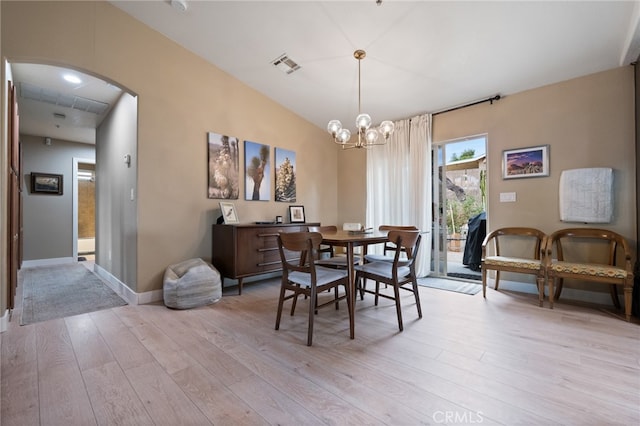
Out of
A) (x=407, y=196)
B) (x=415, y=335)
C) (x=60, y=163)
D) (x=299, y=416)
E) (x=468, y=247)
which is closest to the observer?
(x=299, y=416)

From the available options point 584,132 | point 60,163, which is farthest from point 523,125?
point 60,163

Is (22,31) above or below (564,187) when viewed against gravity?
above

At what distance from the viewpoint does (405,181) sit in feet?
14.6

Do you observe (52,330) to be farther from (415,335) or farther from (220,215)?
(415,335)

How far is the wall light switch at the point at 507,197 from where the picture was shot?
3.57m

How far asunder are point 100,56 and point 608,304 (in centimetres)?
601

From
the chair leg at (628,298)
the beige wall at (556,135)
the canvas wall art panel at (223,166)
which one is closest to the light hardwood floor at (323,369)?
the chair leg at (628,298)

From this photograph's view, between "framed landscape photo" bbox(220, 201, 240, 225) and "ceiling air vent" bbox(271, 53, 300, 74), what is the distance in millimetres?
1930

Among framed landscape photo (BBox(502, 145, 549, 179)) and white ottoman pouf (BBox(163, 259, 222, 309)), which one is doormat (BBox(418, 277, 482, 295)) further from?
white ottoman pouf (BBox(163, 259, 222, 309))

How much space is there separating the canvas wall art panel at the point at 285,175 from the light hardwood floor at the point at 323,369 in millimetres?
2223

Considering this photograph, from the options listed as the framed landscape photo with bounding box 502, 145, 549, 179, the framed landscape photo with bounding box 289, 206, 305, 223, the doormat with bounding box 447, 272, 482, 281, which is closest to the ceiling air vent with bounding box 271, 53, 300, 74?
the framed landscape photo with bounding box 289, 206, 305, 223

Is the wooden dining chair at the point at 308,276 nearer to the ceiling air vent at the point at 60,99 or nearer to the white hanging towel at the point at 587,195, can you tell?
the white hanging towel at the point at 587,195

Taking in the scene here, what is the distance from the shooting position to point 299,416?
1.34 metres

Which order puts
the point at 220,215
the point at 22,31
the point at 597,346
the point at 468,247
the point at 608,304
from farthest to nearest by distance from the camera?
the point at 468,247 → the point at 220,215 → the point at 608,304 → the point at 22,31 → the point at 597,346
